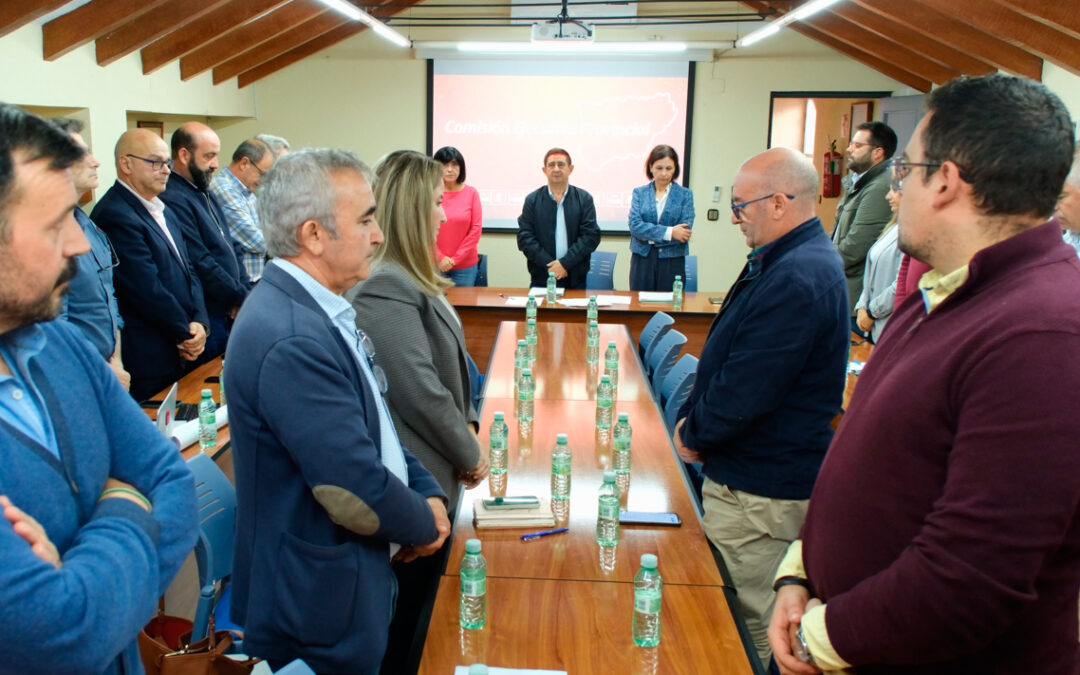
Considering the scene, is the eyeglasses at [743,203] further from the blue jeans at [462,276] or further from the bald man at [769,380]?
the blue jeans at [462,276]

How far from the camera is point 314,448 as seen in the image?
1567 mm

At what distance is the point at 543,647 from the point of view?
5.47 ft

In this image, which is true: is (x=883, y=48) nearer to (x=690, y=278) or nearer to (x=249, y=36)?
(x=690, y=278)

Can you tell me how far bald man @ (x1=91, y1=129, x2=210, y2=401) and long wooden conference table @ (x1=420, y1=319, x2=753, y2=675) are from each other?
1.92 m

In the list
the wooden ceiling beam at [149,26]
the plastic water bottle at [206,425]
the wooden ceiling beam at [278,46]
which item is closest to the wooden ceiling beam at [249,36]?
the wooden ceiling beam at [278,46]

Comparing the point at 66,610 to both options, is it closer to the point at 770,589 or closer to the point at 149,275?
the point at 770,589

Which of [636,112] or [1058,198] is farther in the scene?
[636,112]

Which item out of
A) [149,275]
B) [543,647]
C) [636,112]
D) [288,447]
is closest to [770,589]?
[543,647]

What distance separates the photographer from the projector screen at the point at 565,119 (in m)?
9.38

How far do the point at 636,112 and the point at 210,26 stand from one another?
462 centimetres

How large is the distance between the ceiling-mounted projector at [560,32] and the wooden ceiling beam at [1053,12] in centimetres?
316

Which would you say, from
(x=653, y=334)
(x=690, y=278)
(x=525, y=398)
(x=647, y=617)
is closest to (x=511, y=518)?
(x=647, y=617)

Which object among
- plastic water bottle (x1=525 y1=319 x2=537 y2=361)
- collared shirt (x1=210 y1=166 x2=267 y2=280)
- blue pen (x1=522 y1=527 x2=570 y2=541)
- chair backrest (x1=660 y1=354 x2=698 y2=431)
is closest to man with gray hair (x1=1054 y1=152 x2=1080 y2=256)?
chair backrest (x1=660 y1=354 x2=698 y2=431)

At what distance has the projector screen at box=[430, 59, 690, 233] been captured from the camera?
9383 mm
